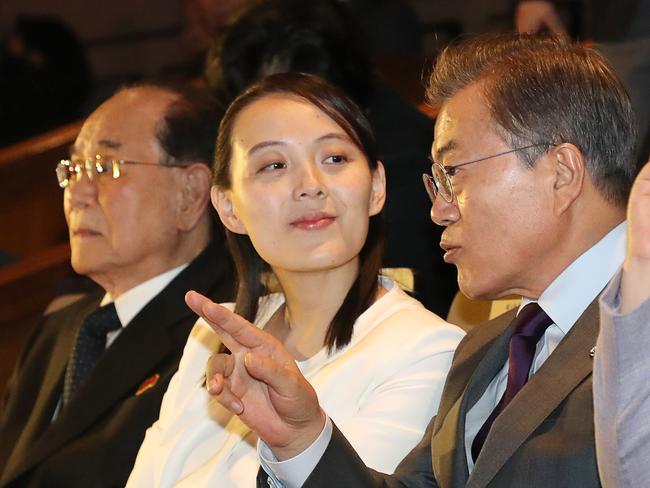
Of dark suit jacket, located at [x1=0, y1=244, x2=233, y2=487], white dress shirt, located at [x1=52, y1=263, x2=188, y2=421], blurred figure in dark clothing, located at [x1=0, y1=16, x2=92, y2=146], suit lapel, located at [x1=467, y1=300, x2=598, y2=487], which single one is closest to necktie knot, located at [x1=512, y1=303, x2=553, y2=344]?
suit lapel, located at [x1=467, y1=300, x2=598, y2=487]

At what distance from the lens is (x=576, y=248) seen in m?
2.15

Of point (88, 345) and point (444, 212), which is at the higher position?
point (444, 212)

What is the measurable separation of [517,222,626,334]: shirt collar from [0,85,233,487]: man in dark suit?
117cm

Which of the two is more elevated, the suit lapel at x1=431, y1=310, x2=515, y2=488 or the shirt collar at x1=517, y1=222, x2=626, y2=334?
the shirt collar at x1=517, y1=222, x2=626, y2=334

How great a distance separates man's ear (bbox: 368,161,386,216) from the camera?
8.63 ft

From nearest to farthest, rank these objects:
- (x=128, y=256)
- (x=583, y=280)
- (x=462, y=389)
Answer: (x=583, y=280)
(x=462, y=389)
(x=128, y=256)

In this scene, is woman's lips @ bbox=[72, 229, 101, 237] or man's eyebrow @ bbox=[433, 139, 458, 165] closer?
man's eyebrow @ bbox=[433, 139, 458, 165]

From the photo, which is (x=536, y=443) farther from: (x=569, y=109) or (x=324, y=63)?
(x=324, y=63)

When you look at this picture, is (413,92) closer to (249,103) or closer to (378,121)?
(378,121)

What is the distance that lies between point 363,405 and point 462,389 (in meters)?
0.20

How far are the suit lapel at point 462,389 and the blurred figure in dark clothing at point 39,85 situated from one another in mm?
3699

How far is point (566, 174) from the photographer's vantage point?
2133 mm

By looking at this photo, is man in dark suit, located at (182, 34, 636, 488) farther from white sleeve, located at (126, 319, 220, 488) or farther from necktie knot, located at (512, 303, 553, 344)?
white sleeve, located at (126, 319, 220, 488)

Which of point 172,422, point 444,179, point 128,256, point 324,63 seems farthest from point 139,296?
point 444,179
